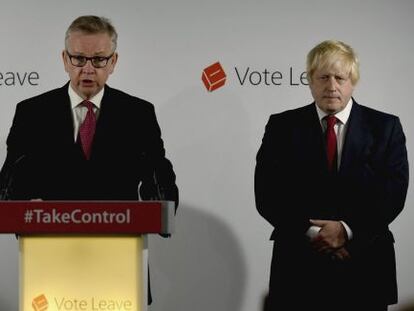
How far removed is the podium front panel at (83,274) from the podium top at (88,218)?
0.04 m

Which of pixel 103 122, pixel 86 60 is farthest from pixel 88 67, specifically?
pixel 103 122

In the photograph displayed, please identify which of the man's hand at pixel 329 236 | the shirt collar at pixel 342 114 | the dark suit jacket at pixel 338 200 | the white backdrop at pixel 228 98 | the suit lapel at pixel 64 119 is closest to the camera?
the man's hand at pixel 329 236

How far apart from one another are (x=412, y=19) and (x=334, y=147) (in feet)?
3.27

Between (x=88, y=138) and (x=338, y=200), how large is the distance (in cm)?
109

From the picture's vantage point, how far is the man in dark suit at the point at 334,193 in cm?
296

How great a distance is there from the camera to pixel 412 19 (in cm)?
361

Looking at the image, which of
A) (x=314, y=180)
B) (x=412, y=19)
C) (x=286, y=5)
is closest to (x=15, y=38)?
(x=286, y=5)

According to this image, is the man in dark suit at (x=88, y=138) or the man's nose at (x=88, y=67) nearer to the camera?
the man in dark suit at (x=88, y=138)

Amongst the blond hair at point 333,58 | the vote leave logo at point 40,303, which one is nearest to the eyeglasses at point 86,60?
the blond hair at point 333,58

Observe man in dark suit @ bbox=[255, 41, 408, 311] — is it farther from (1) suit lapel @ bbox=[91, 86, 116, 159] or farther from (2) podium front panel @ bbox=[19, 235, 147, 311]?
(2) podium front panel @ bbox=[19, 235, 147, 311]

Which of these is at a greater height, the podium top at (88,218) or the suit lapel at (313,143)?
the suit lapel at (313,143)

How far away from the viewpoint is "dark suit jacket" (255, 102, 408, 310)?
9.73 feet

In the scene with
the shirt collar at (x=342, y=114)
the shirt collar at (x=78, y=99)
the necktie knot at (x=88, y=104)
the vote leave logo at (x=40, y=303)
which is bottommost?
the vote leave logo at (x=40, y=303)

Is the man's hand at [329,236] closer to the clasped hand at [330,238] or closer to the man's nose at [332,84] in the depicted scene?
the clasped hand at [330,238]
